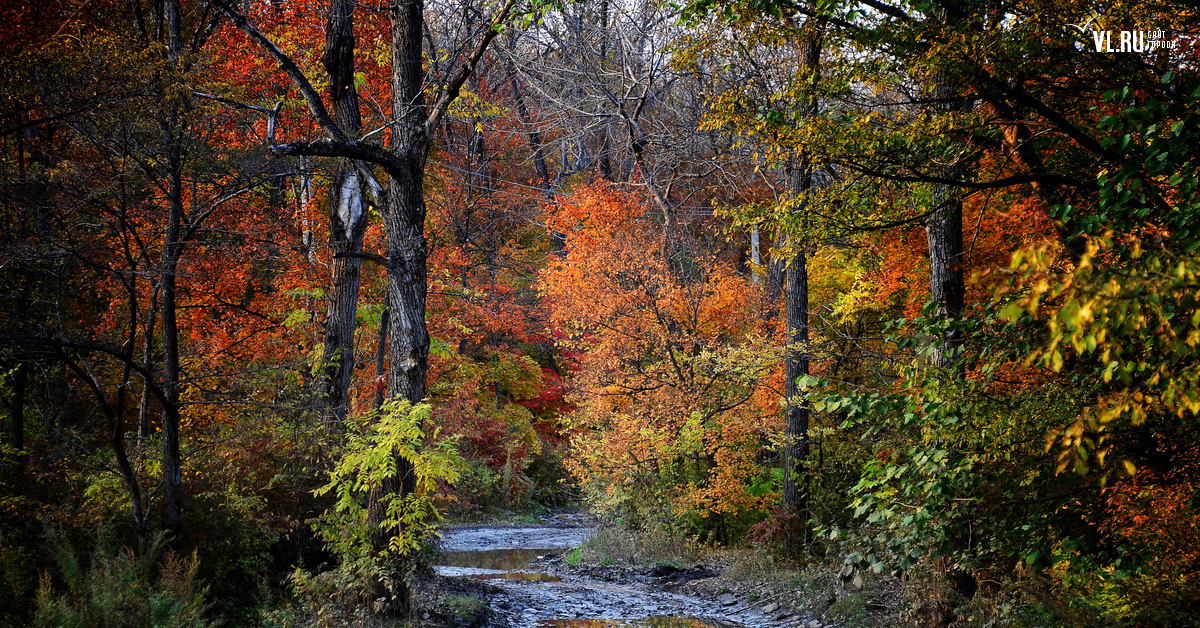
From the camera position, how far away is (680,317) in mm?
15547

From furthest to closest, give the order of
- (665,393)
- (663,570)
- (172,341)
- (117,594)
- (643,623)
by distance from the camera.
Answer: (665,393) < (663,570) < (643,623) < (172,341) < (117,594)

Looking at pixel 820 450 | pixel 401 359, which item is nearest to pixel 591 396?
pixel 820 450

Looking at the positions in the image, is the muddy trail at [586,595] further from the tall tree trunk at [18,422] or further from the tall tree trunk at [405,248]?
the tall tree trunk at [18,422]

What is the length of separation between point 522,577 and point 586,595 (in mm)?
A: 2351

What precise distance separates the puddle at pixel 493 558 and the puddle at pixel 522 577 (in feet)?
2.80

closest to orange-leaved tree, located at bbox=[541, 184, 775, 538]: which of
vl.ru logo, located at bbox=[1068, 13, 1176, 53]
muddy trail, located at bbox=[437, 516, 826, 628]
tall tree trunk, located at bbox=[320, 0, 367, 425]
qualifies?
muddy trail, located at bbox=[437, 516, 826, 628]

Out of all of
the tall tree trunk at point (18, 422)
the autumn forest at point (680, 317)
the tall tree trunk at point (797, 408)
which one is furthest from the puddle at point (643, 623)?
the tall tree trunk at point (18, 422)

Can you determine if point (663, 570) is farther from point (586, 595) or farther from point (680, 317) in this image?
point (680, 317)

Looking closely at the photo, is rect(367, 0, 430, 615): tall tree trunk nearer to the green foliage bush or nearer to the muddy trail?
the green foliage bush

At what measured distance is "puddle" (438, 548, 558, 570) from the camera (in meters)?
15.2

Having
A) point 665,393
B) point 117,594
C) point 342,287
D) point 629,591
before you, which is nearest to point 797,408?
point 665,393

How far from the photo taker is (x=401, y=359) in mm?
8562

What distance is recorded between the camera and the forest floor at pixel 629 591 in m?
9.34

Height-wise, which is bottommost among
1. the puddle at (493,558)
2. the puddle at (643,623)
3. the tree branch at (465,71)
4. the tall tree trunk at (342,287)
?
the puddle at (493,558)
